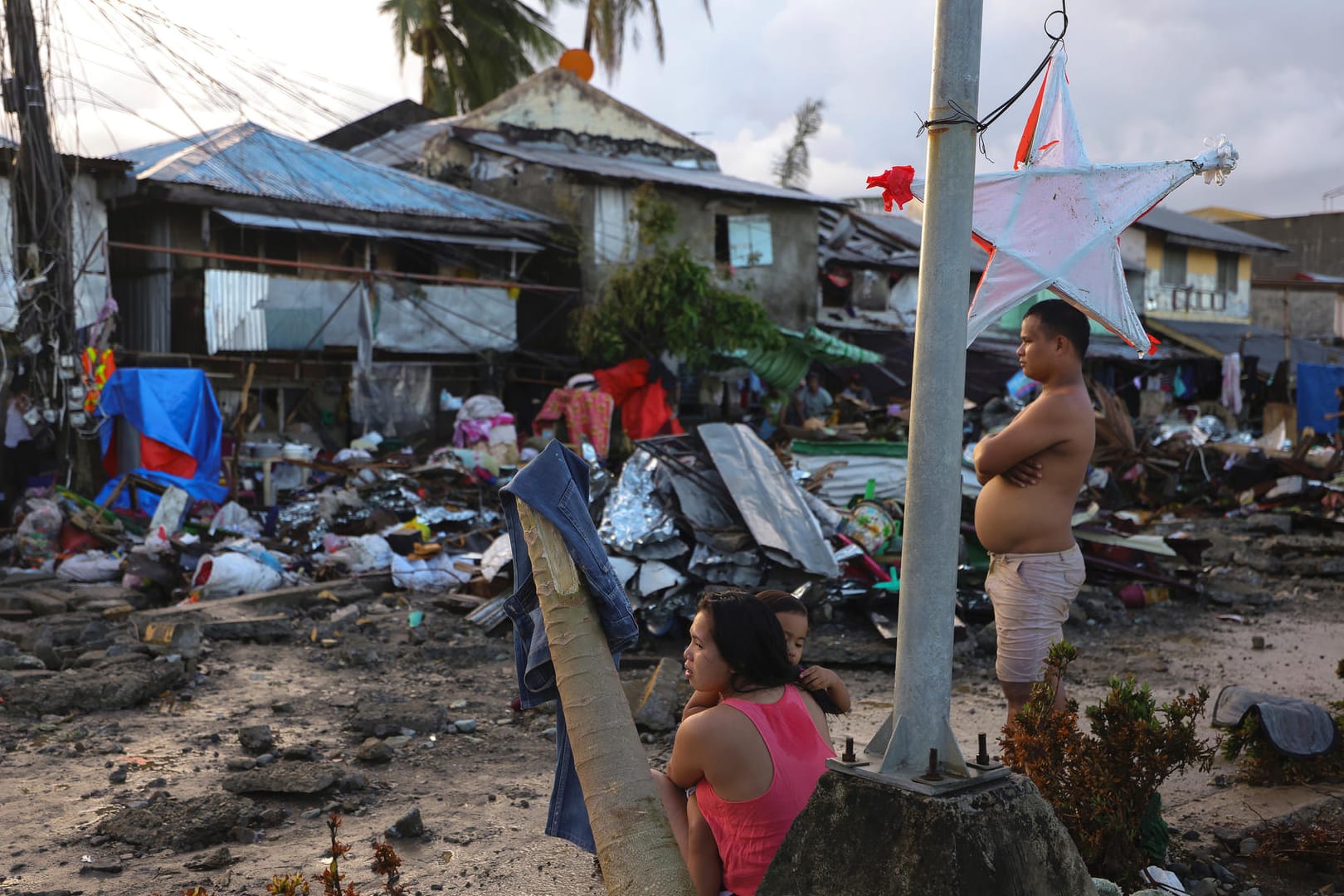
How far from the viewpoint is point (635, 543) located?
789 cm

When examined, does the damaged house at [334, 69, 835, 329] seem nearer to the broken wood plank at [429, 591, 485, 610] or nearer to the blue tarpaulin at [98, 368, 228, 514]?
the blue tarpaulin at [98, 368, 228, 514]

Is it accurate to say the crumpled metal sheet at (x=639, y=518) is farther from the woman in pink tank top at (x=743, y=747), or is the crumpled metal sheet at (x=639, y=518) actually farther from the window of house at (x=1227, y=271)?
the window of house at (x=1227, y=271)

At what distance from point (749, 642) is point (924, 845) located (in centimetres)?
73

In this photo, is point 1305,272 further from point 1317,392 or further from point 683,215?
point 683,215

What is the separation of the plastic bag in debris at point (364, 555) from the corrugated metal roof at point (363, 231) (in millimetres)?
6193

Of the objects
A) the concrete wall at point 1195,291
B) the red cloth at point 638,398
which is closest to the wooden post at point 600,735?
the red cloth at point 638,398

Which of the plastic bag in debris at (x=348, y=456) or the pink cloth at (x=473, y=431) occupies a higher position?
the pink cloth at (x=473, y=431)

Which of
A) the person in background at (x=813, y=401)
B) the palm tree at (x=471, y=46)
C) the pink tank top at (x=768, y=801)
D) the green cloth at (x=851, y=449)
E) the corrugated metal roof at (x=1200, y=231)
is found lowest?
the pink tank top at (x=768, y=801)

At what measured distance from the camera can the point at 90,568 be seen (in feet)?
33.9

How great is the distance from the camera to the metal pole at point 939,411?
8.46ft

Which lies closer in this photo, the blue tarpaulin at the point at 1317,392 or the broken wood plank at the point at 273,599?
the broken wood plank at the point at 273,599

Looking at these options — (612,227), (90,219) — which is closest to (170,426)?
(90,219)

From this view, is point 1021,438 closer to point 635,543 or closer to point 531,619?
point 531,619

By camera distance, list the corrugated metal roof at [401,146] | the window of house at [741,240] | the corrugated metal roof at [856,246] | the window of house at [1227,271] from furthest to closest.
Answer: the window of house at [1227,271]
the corrugated metal roof at [856,246]
the corrugated metal roof at [401,146]
the window of house at [741,240]
